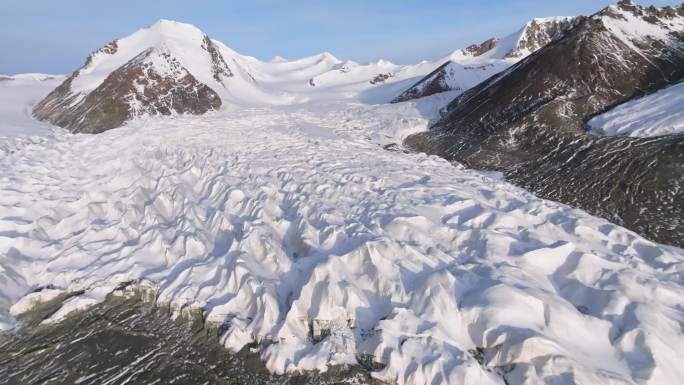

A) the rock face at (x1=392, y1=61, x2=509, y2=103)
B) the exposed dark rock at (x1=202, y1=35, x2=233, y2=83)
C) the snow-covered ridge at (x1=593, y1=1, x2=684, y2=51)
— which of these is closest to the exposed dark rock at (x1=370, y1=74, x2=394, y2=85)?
the rock face at (x1=392, y1=61, x2=509, y2=103)

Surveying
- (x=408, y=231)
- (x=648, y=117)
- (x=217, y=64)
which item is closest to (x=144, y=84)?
(x=217, y=64)

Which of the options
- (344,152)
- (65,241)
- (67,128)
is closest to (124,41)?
(67,128)

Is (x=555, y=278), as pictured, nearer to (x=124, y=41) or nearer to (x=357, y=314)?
(x=357, y=314)

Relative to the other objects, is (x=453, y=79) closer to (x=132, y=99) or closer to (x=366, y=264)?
(x=132, y=99)

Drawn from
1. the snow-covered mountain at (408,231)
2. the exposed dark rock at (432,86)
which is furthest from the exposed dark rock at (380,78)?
the snow-covered mountain at (408,231)

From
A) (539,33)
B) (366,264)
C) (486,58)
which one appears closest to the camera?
(366,264)

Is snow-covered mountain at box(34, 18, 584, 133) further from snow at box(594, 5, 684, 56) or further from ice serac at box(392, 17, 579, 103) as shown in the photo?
snow at box(594, 5, 684, 56)
